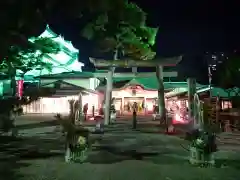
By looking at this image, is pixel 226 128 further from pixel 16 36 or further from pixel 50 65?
pixel 50 65

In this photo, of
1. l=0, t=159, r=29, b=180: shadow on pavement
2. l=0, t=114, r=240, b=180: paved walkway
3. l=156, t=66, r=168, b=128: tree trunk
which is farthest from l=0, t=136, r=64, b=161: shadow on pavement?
l=156, t=66, r=168, b=128: tree trunk

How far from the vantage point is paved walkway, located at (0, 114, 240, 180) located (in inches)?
320

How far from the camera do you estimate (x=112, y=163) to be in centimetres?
985

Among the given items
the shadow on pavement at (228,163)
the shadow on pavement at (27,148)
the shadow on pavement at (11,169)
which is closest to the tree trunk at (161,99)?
the shadow on pavement at (27,148)

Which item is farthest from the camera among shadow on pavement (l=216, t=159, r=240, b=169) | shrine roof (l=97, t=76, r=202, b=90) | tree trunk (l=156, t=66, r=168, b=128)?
shrine roof (l=97, t=76, r=202, b=90)

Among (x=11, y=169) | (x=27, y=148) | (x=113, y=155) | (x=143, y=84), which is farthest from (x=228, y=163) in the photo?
(x=143, y=84)

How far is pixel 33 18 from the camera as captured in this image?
552cm

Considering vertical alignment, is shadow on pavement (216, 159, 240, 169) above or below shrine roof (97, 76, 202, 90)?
below

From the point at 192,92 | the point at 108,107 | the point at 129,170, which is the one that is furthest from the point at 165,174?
the point at 108,107

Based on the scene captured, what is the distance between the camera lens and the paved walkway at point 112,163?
8.14 meters

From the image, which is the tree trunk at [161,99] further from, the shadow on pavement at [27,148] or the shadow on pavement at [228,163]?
the shadow on pavement at [228,163]

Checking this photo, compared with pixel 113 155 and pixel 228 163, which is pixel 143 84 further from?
pixel 228 163

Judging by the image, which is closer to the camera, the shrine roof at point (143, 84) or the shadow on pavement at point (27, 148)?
the shadow on pavement at point (27, 148)

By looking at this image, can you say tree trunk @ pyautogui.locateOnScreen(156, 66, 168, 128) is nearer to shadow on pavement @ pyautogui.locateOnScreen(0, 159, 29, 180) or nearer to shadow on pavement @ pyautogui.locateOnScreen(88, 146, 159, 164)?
shadow on pavement @ pyautogui.locateOnScreen(88, 146, 159, 164)
